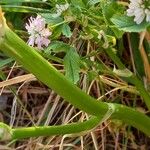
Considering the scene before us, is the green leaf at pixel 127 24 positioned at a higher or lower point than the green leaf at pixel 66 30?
higher

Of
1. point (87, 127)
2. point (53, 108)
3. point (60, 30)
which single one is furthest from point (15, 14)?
Result: point (87, 127)

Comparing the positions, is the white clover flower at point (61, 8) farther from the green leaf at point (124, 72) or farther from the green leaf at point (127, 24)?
the green leaf at point (124, 72)

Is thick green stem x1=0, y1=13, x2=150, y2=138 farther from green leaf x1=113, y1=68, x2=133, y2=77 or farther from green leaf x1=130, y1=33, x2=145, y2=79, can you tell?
green leaf x1=130, y1=33, x2=145, y2=79

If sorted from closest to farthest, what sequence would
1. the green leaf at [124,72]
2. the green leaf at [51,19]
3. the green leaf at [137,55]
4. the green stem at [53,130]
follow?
the green stem at [53,130]
the green leaf at [51,19]
the green leaf at [124,72]
the green leaf at [137,55]

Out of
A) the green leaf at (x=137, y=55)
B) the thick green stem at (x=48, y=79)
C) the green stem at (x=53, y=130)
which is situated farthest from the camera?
the green leaf at (x=137, y=55)

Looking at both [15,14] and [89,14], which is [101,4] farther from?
[15,14]

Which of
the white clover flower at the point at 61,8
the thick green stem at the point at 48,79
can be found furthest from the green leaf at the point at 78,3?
the thick green stem at the point at 48,79
